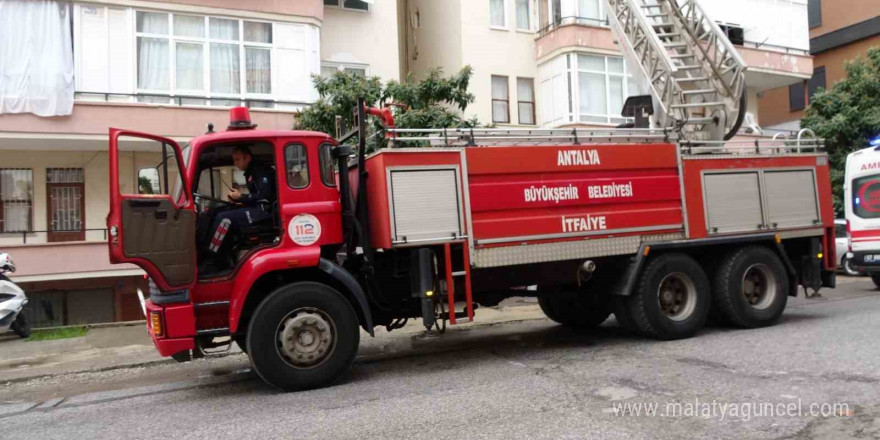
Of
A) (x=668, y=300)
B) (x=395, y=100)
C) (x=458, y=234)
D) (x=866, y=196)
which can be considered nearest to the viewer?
(x=458, y=234)

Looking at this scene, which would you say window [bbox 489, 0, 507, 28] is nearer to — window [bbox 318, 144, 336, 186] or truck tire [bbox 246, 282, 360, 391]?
window [bbox 318, 144, 336, 186]

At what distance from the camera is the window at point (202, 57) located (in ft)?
45.2

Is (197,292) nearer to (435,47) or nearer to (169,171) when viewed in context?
(169,171)

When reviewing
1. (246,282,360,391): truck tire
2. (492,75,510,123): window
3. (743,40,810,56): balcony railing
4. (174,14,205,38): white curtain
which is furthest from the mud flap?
(743,40,810,56): balcony railing

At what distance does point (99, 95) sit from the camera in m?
13.2

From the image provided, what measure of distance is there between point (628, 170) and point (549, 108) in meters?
11.4

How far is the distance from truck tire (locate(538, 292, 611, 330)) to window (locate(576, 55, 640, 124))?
10.1 meters

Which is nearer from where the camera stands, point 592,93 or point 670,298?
point 670,298

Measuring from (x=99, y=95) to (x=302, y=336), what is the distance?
385 inches

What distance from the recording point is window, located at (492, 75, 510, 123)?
18.6m

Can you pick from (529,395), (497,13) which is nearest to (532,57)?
(497,13)

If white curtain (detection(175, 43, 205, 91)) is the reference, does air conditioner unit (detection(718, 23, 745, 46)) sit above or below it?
above

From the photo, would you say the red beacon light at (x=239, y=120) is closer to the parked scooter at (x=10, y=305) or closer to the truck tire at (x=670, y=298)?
the truck tire at (x=670, y=298)

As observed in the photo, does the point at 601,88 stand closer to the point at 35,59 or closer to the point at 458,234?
the point at 458,234
